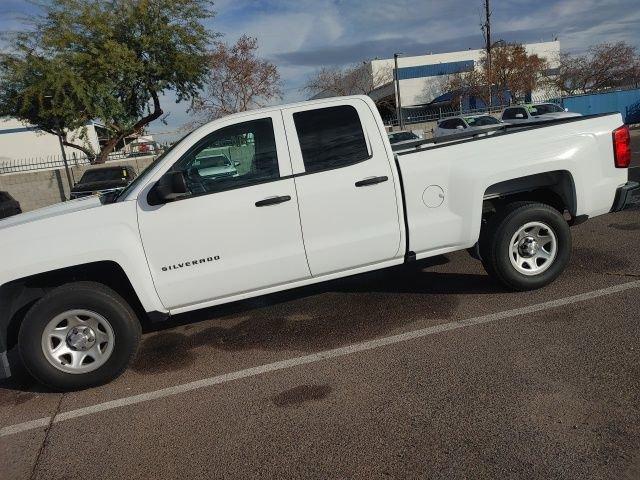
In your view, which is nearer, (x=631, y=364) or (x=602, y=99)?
(x=631, y=364)

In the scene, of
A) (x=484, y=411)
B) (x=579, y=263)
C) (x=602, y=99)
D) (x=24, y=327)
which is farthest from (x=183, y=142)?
(x=602, y=99)

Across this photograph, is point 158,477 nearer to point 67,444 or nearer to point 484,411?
point 67,444

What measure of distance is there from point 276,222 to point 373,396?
1.57 m

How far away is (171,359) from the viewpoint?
4531mm

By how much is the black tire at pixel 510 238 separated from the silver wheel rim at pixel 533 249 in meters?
0.03

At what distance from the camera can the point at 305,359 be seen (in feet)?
13.8

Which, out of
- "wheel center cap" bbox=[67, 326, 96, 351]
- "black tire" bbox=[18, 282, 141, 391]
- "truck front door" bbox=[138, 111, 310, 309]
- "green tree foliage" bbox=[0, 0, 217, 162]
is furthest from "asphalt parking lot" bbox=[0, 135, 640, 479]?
"green tree foliage" bbox=[0, 0, 217, 162]

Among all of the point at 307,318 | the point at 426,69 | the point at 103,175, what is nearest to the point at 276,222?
the point at 307,318

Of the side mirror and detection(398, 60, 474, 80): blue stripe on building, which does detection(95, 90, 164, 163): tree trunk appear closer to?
the side mirror

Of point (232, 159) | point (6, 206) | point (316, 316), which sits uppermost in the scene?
point (232, 159)

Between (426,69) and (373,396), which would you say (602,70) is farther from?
(373,396)

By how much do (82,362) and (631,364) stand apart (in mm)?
3988

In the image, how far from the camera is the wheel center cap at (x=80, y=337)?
4059mm

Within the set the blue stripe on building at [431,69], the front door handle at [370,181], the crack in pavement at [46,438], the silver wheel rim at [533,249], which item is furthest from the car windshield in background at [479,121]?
the blue stripe on building at [431,69]
